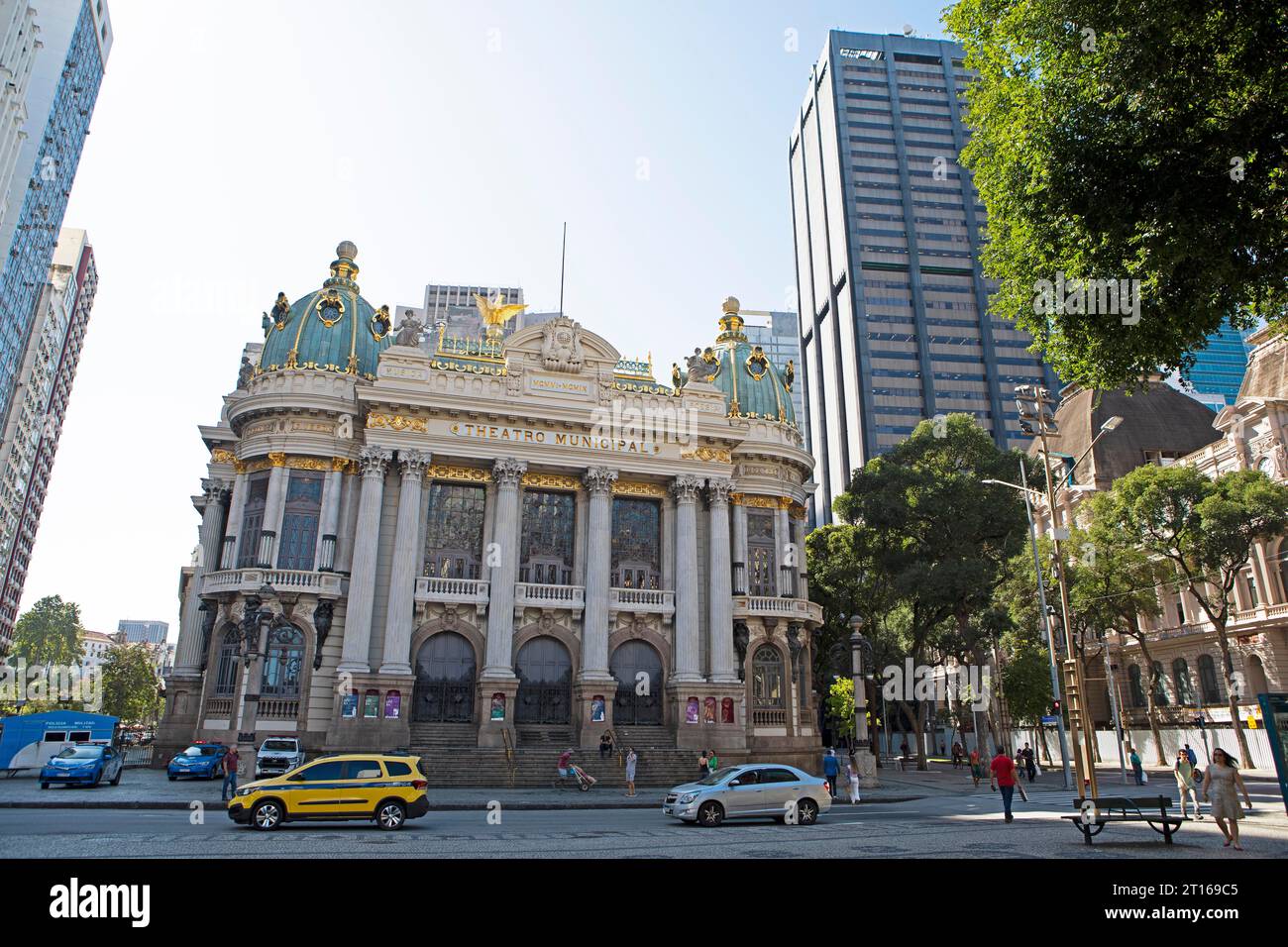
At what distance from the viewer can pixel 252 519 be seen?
37.9 m

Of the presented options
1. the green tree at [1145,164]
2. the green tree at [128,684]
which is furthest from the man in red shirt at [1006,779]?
the green tree at [128,684]

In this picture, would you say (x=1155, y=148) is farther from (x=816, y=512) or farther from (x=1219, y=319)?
(x=816, y=512)

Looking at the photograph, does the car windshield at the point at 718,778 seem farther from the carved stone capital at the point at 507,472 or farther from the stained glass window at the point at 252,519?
the stained glass window at the point at 252,519

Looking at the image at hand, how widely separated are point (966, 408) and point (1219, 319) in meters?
101

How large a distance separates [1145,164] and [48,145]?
9453 centimetres

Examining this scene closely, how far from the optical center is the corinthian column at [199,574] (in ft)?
126

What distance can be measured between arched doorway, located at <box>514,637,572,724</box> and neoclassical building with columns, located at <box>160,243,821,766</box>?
0.31 feet

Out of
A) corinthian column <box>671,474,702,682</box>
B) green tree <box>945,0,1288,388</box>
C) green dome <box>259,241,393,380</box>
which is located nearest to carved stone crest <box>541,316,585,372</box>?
corinthian column <box>671,474,702,682</box>

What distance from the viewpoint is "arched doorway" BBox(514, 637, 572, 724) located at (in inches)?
1458

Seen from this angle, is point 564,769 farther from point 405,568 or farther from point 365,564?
point 365,564

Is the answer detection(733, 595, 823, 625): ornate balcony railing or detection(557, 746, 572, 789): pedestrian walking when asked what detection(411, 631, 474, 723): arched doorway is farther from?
detection(733, 595, 823, 625): ornate balcony railing

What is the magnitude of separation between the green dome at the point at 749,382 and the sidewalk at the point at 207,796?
2132 centimetres

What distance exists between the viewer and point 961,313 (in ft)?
380

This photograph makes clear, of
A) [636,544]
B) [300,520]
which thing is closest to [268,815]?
[300,520]
